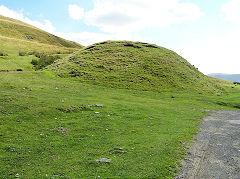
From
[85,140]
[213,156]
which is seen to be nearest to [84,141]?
[85,140]

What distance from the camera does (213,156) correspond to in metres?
13.7

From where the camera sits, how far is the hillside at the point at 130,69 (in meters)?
48.1

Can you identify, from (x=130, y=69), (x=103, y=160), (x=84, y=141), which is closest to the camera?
(x=103, y=160)

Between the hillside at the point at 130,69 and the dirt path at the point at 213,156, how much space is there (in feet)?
89.7

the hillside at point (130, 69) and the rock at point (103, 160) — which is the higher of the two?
the hillside at point (130, 69)

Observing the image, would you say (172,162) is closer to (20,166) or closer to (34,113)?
(20,166)

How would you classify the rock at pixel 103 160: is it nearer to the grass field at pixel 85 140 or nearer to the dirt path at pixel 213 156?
the grass field at pixel 85 140

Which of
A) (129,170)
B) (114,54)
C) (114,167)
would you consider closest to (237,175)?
(129,170)

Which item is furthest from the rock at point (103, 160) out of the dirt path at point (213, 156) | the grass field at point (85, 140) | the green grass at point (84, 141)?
the dirt path at point (213, 156)

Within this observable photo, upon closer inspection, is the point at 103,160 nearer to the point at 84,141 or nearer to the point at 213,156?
the point at 84,141

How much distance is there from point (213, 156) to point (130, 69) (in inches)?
1675

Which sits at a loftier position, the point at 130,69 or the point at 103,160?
the point at 130,69

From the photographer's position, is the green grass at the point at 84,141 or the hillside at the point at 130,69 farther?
the hillside at the point at 130,69

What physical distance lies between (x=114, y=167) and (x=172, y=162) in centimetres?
414
